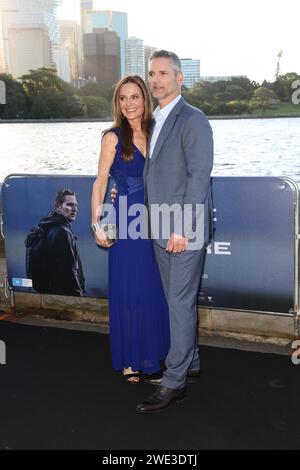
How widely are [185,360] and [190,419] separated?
32cm

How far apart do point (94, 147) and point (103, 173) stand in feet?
228

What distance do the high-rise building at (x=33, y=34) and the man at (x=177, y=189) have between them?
37243mm

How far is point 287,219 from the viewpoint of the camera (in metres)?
3.66

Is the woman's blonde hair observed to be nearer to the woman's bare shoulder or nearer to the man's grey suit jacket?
the woman's bare shoulder

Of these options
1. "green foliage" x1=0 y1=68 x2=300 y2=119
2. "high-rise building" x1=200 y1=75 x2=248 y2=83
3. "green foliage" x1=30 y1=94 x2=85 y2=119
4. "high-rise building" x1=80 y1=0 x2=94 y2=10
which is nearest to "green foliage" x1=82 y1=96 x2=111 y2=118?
"green foliage" x1=0 y1=68 x2=300 y2=119

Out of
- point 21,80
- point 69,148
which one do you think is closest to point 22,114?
point 21,80

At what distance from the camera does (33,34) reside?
4178 cm

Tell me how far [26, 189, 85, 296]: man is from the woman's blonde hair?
52.0 inches

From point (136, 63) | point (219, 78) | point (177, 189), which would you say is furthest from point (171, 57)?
point (219, 78)

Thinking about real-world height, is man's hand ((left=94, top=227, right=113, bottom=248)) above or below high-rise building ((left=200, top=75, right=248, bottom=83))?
below

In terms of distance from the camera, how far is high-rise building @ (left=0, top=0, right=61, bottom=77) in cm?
3781

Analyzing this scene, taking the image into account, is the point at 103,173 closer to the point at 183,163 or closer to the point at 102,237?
the point at 102,237

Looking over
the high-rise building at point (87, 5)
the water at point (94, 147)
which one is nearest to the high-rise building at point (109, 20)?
the high-rise building at point (87, 5)

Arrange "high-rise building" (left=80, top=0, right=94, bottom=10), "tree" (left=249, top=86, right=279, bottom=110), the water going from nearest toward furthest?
"high-rise building" (left=80, top=0, right=94, bottom=10) → "tree" (left=249, top=86, right=279, bottom=110) → the water
